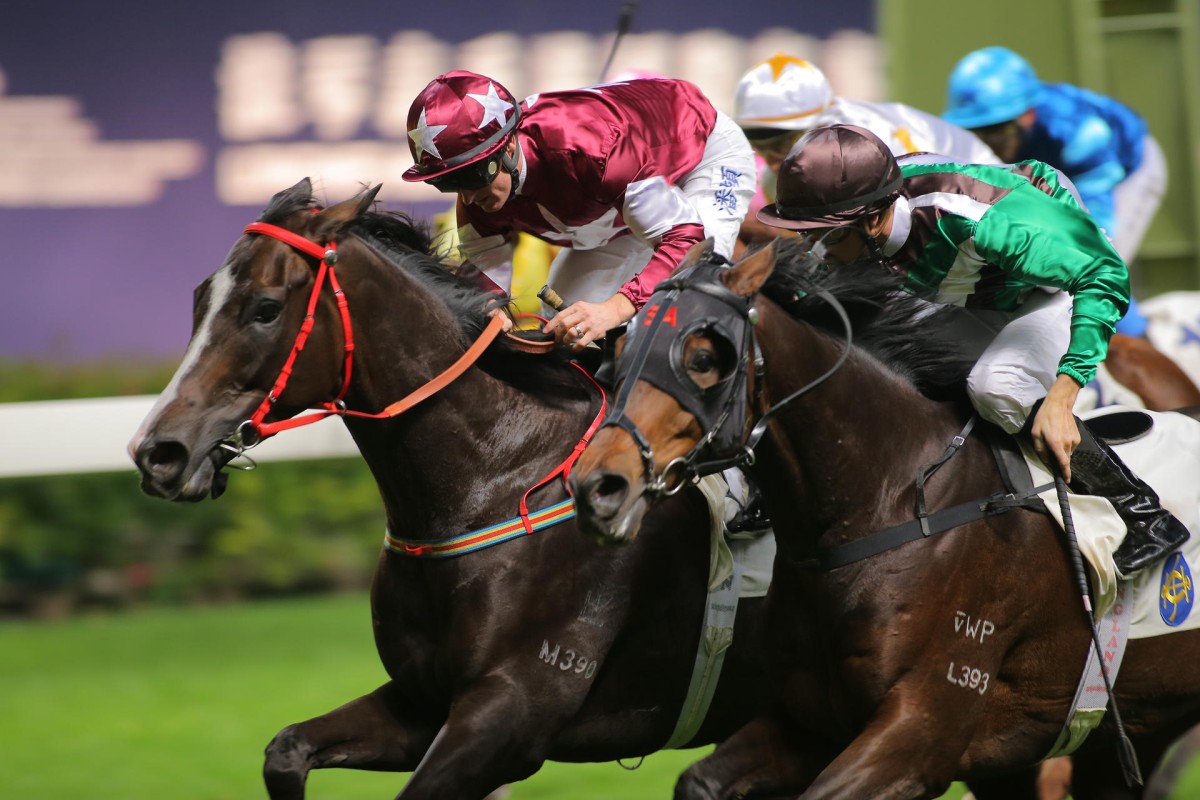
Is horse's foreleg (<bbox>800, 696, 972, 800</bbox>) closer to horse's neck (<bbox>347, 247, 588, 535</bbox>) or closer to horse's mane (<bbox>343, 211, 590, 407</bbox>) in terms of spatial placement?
horse's neck (<bbox>347, 247, 588, 535</bbox>)

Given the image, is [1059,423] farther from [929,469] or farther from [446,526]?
[446,526]

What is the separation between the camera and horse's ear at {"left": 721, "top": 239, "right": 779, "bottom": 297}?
2602 millimetres

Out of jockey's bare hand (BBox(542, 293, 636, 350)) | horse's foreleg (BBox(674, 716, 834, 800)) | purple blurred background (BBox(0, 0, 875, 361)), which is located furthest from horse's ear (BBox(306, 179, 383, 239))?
purple blurred background (BBox(0, 0, 875, 361))

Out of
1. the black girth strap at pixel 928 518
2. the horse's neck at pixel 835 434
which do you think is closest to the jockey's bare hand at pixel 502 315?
the horse's neck at pixel 835 434

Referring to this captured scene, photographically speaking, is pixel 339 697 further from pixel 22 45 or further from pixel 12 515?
pixel 22 45

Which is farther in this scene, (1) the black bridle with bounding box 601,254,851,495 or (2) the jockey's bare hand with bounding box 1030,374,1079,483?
(2) the jockey's bare hand with bounding box 1030,374,1079,483

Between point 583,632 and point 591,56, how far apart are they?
16.9 feet

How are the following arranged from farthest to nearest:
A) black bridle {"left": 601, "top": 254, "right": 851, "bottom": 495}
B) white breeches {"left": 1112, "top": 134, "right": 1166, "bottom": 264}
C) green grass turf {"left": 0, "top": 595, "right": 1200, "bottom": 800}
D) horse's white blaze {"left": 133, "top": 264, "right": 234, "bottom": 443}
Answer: white breeches {"left": 1112, "top": 134, "right": 1166, "bottom": 264} < green grass turf {"left": 0, "top": 595, "right": 1200, "bottom": 800} < horse's white blaze {"left": 133, "top": 264, "right": 234, "bottom": 443} < black bridle {"left": 601, "top": 254, "right": 851, "bottom": 495}

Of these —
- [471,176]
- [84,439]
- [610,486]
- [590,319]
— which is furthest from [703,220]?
[84,439]

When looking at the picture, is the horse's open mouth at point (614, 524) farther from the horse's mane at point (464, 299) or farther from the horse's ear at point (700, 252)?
the horse's mane at point (464, 299)

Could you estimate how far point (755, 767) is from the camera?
289cm

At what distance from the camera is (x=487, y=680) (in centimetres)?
294

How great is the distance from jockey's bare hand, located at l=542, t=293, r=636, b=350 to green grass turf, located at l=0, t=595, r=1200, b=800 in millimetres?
Answer: 1805

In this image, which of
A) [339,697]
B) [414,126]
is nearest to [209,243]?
[339,697]
